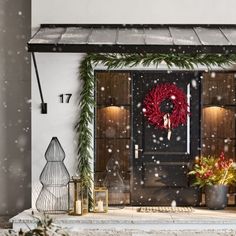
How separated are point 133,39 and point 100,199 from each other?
7.41 ft

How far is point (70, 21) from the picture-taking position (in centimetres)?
966

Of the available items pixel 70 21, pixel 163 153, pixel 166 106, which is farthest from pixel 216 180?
pixel 70 21

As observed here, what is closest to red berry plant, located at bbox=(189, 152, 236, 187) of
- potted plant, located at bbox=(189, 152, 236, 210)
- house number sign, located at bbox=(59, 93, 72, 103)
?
potted plant, located at bbox=(189, 152, 236, 210)

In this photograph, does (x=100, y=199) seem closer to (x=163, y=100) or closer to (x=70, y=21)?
(x=163, y=100)

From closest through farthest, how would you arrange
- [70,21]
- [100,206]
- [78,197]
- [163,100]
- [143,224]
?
[143,224]
[78,197]
[100,206]
[70,21]
[163,100]

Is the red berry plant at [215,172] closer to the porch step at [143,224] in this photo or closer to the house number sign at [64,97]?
the porch step at [143,224]

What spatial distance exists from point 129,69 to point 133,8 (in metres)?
0.86

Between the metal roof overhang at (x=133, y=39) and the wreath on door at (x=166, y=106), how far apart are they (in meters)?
0.91

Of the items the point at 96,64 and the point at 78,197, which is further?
the point at 96,64

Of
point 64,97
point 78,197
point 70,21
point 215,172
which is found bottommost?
point 78,197

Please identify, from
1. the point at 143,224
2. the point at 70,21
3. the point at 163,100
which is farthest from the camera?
the point at 163,100

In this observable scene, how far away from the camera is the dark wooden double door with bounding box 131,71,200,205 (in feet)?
32.4

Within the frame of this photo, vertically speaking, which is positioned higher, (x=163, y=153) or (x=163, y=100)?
(x=163, y=100)

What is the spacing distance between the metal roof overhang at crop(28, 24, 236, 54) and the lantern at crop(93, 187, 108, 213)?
79.2 inches
